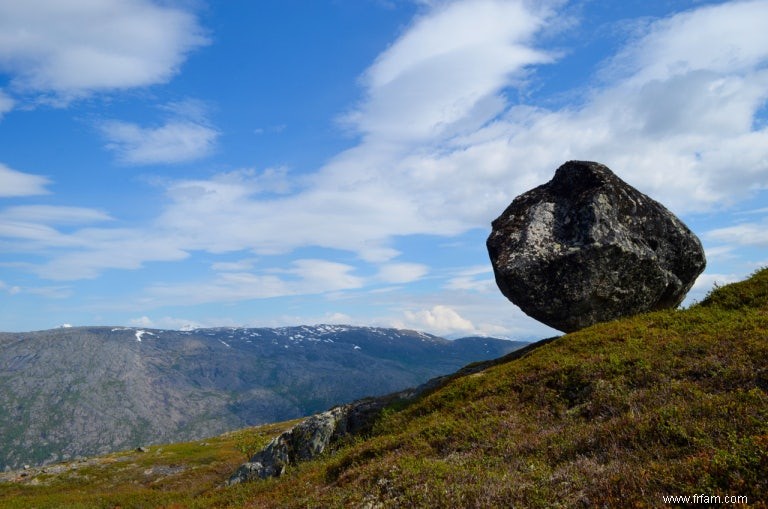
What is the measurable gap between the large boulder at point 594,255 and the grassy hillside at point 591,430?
2.57 m

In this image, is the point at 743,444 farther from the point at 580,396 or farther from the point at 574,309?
the point at 574,309

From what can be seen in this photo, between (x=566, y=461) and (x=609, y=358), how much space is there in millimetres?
8014

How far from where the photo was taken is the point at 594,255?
80.1 ft

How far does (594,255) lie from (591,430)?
14.3m

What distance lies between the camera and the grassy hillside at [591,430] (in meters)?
8.70

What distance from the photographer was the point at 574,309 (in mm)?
25188

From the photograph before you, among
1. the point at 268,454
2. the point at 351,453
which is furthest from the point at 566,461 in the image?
the point at 268,454

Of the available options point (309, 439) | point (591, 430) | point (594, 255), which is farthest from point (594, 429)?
point (309, 439)

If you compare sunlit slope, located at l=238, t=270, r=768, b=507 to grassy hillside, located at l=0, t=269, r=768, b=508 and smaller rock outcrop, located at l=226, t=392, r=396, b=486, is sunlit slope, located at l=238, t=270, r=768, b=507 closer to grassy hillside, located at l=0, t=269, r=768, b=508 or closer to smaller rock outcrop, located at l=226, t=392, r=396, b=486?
grassy hillside, located at l=0, t=269, r=768, b=508

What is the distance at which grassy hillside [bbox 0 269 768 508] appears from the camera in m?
8.70

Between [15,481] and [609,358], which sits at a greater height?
[609,358]

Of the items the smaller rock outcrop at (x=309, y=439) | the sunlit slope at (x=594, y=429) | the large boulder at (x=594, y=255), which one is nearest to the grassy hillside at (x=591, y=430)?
the sunlit slope at (x=594, y=429)

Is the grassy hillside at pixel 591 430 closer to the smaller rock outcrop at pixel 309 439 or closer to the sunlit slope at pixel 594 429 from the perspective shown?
the sunlit slope at pixel 594 429

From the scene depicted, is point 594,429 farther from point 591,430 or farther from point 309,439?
point 309,439
